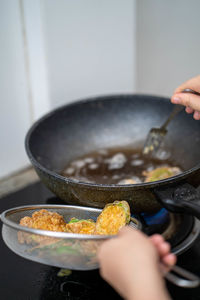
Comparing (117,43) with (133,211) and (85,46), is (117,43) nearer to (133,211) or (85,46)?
(85,46)

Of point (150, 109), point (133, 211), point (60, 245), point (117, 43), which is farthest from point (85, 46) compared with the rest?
point (60, 245)

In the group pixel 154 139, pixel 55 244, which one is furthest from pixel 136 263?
pixel 154 139

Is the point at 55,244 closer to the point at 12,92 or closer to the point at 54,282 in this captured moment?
the point at 54,282

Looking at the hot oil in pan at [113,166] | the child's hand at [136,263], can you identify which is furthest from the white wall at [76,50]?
the child's hand at [136,263]

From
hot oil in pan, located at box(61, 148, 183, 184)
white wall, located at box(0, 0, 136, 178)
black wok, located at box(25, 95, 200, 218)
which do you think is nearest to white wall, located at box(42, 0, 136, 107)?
white wall, located at box(0, 0, 136, 178)

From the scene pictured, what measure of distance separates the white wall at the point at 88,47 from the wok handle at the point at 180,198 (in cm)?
61

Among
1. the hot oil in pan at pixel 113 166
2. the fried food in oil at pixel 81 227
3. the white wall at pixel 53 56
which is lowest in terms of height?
the hot oil in pan at pixel 113 166

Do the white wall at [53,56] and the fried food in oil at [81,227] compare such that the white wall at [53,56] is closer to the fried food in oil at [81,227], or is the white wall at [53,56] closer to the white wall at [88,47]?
the white wall at [88,47]

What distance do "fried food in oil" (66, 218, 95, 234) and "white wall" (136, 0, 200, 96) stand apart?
95 cm

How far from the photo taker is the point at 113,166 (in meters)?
1.11

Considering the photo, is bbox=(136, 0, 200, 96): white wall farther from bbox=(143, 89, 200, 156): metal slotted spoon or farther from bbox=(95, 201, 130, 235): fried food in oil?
bbox=(95, 201, 130, 235): fried food in oil

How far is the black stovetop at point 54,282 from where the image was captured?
76 centimetres

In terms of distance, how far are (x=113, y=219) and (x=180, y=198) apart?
0.14m

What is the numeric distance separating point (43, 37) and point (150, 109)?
1.31ft
